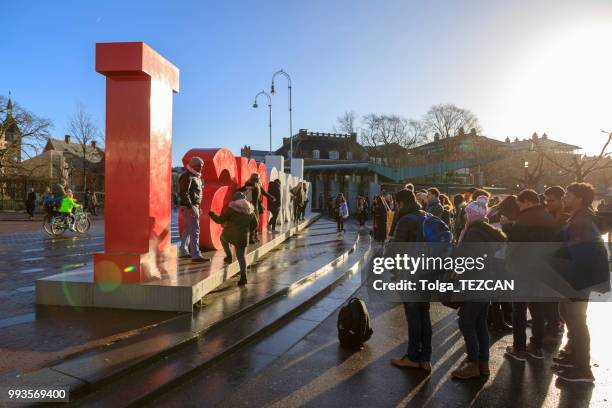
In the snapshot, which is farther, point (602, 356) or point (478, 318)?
point (602, 356)

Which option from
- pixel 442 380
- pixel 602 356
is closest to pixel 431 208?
pixel 602 356

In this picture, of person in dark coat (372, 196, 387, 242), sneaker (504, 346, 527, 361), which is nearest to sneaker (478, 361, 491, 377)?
sneaker (504, 346, 527, 361)

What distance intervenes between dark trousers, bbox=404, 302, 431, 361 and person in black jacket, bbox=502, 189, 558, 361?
1.08 meters

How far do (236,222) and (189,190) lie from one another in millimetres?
947

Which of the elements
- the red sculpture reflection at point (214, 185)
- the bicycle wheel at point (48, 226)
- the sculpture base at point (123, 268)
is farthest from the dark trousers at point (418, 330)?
the bicycle wheel at point (48, 226)

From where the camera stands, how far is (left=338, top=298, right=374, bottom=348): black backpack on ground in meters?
4.97

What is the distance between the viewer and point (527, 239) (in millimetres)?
4645

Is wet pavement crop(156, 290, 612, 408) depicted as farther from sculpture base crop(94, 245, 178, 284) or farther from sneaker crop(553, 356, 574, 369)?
sculpture base crop(94, 245, 178, 284)

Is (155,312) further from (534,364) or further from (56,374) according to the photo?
(534,364)

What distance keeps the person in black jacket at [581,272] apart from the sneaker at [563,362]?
0.16 m

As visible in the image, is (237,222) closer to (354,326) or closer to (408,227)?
(354,326)

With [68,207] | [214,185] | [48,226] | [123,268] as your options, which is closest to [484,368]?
[123,268]

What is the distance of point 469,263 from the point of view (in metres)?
4.27

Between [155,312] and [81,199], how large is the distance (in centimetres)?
3373
